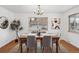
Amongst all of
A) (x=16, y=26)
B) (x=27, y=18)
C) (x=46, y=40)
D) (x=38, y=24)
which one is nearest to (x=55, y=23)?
(x=38, y=24)

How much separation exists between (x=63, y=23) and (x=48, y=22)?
1032 millimetres

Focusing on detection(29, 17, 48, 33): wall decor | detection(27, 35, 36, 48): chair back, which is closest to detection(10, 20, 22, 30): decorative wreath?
detection(29, 17, 48, 33): wall decor

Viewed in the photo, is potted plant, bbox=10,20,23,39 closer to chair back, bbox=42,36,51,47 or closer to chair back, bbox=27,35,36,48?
chair back, bbox=27,35,36,48

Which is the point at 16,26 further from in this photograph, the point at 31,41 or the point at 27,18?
the point at 31,41

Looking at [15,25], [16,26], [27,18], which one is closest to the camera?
[15,25]

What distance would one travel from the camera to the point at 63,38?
8258 millimetres

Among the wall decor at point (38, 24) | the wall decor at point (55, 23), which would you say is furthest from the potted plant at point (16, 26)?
the wall decor at point (55, 23)

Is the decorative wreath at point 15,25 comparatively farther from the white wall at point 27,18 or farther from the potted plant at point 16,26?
the white wall at point 27,18

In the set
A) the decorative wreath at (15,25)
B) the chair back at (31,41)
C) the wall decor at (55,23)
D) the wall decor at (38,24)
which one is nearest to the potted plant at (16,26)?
the decorative wreath at (15,25)

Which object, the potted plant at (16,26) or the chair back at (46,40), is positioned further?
the potted plant at (16,26)

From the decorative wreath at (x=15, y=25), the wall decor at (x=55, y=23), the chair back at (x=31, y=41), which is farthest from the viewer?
the wall decor at (x=55, y=23)

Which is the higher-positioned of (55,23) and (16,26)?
(55,23)

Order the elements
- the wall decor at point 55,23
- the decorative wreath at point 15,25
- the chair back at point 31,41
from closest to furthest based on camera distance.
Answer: the chair back at point 31,41 → the decorative wreath at point 15,25 → the wall decor at point 55,23

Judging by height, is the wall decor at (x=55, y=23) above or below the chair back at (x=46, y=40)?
above
